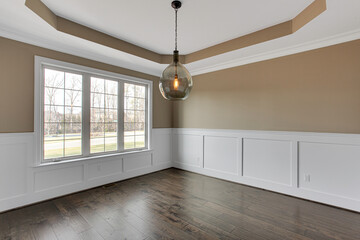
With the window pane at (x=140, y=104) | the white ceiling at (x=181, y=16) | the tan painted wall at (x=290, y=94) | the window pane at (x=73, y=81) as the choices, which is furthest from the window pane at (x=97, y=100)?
the tan painted wall at (x=290, y=94)

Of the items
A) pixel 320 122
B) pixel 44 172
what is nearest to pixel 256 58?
pixel 320 122

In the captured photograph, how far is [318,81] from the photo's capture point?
286 cm

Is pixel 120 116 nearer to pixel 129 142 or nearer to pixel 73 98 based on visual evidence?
pixel 129 142

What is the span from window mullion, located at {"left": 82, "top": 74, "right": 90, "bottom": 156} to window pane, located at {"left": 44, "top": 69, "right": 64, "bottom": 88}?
0.38 metres

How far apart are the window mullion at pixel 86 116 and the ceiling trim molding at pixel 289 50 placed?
2.58 m

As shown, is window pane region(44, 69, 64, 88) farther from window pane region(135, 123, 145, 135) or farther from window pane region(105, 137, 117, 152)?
window pane region(135, 123, 145, 135)

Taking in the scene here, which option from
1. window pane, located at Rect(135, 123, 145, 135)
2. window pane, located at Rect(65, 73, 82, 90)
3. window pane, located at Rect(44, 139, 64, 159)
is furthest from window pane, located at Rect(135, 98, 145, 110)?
window pane, located at Rect(44, 139, 64, 159)

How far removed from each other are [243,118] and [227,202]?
68.3 inches

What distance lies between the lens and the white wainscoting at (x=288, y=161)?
262 centimetres

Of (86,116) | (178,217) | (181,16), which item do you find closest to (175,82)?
(181,16)

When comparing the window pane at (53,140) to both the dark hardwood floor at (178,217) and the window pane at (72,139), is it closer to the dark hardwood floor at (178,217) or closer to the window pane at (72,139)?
the window pane at (72,139)

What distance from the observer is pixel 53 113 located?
3.02m

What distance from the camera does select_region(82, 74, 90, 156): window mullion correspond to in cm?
337

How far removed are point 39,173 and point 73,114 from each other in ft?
3.63
